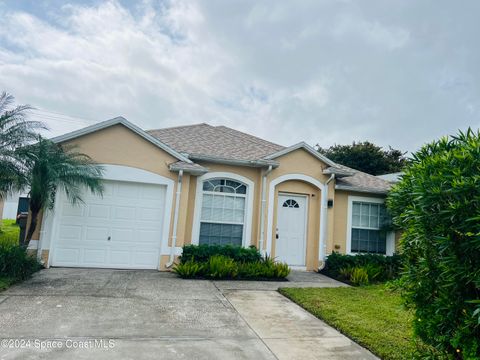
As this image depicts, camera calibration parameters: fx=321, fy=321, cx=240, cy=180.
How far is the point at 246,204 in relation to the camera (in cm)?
1063

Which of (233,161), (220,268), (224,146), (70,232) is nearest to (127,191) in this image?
(70,232)

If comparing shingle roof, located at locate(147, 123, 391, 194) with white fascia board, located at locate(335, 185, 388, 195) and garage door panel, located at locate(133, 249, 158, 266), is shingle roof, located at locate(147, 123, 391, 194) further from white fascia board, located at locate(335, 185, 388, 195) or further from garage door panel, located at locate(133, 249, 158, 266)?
garage door panel, located at locate(133, 249, 158, 266)

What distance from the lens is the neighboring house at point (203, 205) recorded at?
30.3 ft

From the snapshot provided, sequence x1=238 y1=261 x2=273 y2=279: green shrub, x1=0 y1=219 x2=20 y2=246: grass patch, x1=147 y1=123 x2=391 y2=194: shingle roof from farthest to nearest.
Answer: x1=147 y1=123 x2=391 y2=194: shingle roof < x1=238 y1=261 x2=273 y2=279: green shrub < x1=0 y1=219 x2=20 y2=246: grass patch

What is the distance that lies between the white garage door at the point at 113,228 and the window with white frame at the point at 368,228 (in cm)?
698

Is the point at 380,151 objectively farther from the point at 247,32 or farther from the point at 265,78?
the point at 247,32

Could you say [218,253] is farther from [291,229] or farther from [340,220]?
[340,220]

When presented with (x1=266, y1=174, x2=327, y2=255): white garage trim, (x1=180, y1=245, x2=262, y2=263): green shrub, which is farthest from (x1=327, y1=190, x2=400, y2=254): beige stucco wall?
(x1=180, y1=245, x2=262, y2=263): green shrub

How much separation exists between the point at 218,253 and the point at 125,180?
3.47 m

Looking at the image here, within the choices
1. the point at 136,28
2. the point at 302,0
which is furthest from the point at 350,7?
the point at 136,28

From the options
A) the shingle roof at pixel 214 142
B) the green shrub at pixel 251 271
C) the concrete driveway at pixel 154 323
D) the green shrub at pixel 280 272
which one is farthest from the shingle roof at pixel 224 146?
the concrete driveway at pixel 154 323

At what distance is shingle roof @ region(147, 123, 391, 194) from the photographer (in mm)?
10811

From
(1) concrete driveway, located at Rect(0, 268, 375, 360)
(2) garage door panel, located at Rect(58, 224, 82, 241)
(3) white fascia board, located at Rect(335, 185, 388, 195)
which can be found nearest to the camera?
(1) concrete driveway, located at Rect(0, 268, 375, 360)

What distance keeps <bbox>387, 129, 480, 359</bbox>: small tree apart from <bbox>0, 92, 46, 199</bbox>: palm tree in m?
8.10
